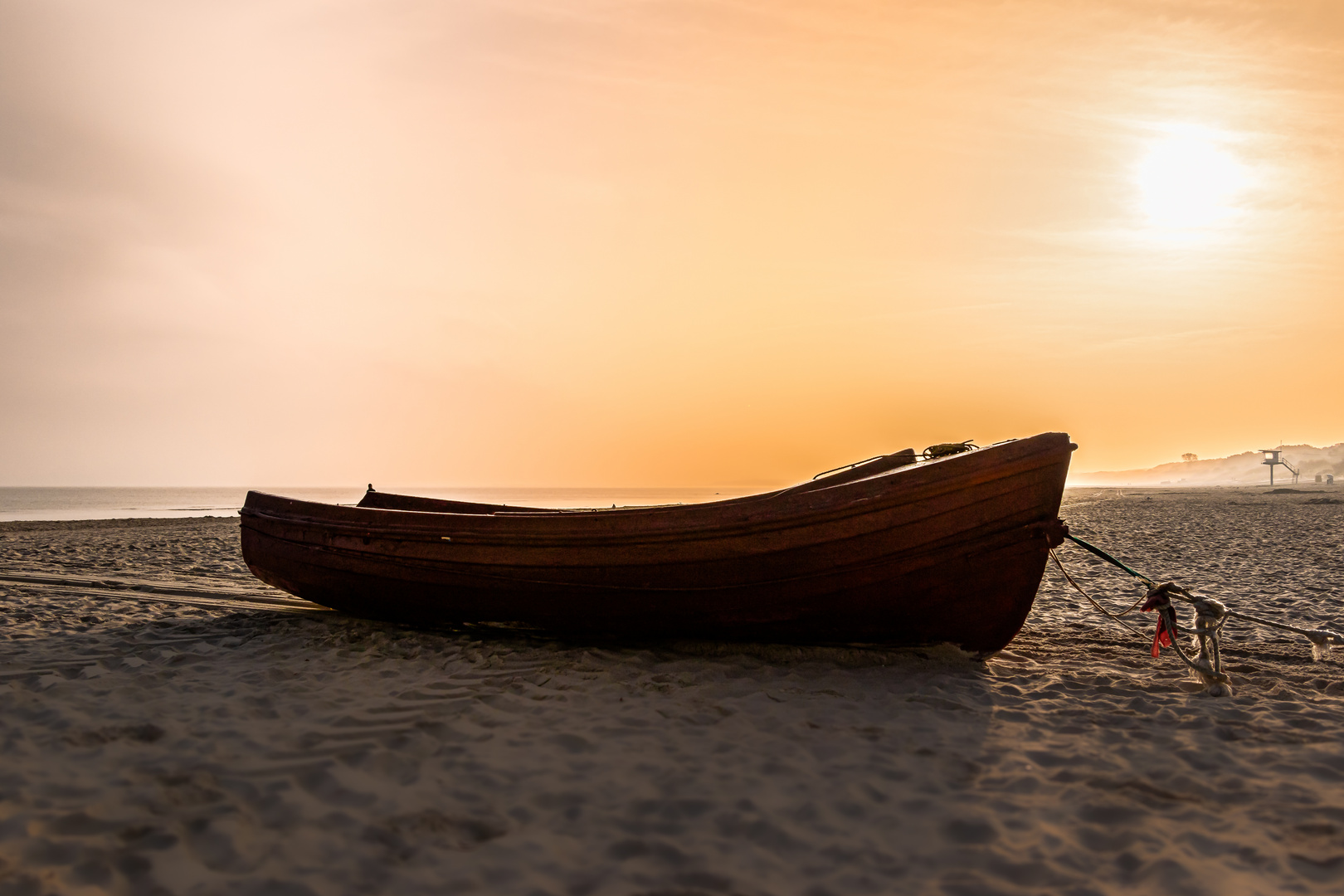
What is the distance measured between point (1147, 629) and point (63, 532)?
80.7 feet

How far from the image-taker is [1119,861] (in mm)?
2912

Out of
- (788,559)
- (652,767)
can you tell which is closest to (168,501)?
(788,559)

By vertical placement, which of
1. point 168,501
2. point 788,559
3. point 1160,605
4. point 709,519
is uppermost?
point 709,519

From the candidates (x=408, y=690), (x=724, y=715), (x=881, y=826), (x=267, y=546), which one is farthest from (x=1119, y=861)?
(x=267, y=546)

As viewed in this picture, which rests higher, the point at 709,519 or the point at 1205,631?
the point at 709,519

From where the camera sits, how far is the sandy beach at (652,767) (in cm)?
282

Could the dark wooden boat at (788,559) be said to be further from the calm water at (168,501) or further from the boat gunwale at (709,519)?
the calm water at (168,501)

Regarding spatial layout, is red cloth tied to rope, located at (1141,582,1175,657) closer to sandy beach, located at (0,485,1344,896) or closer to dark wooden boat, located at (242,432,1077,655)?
sandy beach, located at (0,485,1344,896)

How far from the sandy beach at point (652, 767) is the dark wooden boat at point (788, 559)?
32cm

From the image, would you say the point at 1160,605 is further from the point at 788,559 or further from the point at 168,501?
the point at 168,501

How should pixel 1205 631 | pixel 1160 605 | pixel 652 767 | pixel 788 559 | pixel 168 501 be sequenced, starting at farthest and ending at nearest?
pixel 168 501 → pixel 788 559 → pixel 1160 605 → pixel 1205 631 → pixel 652 767

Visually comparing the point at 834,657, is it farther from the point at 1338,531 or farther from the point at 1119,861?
the point at 1338,531

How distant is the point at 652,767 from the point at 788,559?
239cm

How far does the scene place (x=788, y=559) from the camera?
5.79 metres
